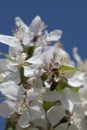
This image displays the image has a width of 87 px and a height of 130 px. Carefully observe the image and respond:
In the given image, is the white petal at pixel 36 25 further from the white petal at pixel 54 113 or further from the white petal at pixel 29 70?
the white petal at pixel 54 113

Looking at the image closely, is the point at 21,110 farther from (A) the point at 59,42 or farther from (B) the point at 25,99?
(A) the point at 59,42

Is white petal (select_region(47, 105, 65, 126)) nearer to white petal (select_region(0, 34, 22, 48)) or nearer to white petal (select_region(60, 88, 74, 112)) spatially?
white petal (select_region(60, 88, 74, 112))

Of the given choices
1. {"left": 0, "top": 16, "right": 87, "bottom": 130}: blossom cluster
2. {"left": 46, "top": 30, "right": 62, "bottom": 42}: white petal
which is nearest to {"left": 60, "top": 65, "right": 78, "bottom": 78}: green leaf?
{"left": 0, "top": 16, "right": 87, "bottom": 130}: blossom cluster

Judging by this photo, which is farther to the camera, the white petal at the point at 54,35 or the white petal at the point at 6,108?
the white petal at the point at 54,35

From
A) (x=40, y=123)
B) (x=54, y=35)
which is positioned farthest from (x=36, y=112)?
(x=54, y=35)

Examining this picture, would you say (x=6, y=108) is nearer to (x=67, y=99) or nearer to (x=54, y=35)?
(x=67, y=99)

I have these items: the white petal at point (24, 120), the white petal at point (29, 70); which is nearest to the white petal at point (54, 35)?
the white petal at point (29, 70)

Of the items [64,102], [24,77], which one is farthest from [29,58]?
[64,102]
